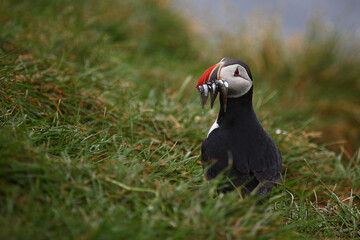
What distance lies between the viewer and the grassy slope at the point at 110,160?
6.62ft

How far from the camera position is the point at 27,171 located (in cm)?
213

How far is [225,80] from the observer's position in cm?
238

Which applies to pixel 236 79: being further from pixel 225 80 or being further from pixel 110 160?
pixel 110 160

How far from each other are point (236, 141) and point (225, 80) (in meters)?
0.43

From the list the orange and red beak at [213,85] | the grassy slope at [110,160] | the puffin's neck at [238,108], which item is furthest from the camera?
the puffin's neck at [238,108]

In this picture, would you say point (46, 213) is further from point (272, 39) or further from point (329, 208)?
point (272, 39)

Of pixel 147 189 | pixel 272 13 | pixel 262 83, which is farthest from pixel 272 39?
pixel 147 189

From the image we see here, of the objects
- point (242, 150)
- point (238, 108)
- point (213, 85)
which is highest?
point (213, 85)

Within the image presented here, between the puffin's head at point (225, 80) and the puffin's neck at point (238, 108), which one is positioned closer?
the puffin's head at point (225, 80)

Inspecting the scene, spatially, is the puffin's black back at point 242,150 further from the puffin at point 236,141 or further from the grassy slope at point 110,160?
the grassy slope at point 110,160

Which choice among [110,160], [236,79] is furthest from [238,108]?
[110,160]

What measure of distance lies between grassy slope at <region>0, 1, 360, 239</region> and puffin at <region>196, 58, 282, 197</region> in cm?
16

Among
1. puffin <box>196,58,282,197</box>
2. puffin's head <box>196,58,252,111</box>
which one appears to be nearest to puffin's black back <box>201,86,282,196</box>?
puffin <box>196,58,282,197</box>

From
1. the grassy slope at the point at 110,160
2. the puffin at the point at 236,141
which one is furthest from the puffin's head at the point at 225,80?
the grassy slope at the point at 110,160
